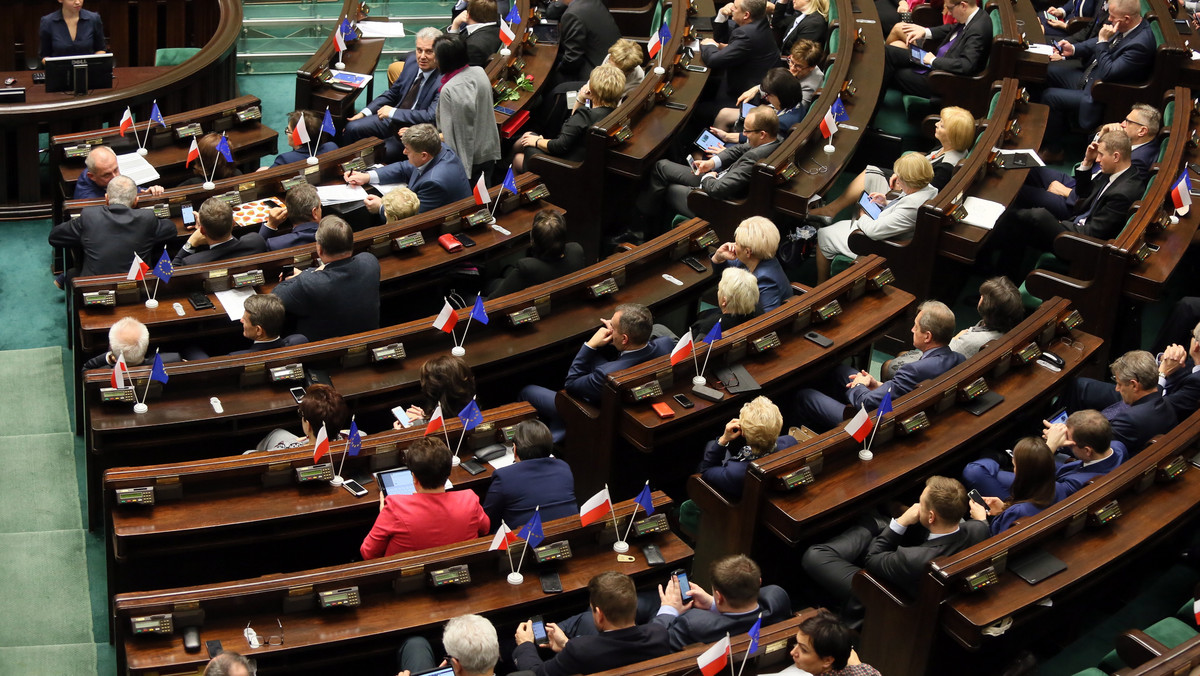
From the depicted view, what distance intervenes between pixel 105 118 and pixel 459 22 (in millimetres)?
2440

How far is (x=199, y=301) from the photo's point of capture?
19.4 ft

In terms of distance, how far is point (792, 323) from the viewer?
20.0 feet

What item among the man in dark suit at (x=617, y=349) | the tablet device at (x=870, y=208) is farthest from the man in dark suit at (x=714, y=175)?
the man in dark suit at (x=617, y=349)

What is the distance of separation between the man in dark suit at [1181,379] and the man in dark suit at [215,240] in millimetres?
4459

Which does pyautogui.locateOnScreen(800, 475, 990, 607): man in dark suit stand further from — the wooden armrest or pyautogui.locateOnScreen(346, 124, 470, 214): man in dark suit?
pyautogui.locateOnScreen(346, 124, 470, 214): man in dark suit

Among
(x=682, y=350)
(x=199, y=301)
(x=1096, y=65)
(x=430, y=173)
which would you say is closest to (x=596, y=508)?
(x=682, y=350)

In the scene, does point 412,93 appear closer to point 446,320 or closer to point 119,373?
point 446,320

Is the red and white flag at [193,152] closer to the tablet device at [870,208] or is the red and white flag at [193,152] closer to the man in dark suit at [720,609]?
the tablet device at [870,208]

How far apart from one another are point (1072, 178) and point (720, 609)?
172 inches

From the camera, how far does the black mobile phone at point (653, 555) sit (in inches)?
191

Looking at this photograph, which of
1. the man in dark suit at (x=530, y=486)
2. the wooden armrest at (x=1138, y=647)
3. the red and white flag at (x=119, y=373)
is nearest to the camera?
the wooden armrest at (x=1138, y=647)

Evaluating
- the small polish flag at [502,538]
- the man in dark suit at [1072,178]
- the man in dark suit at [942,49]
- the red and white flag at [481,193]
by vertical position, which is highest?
the man in dark suit at [942,49]

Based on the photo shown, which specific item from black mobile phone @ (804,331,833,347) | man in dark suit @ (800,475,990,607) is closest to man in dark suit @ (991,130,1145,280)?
black mobile phone @ (804,331,833,347)

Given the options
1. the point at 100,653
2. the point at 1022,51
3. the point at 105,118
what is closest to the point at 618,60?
the point at 1022,51
